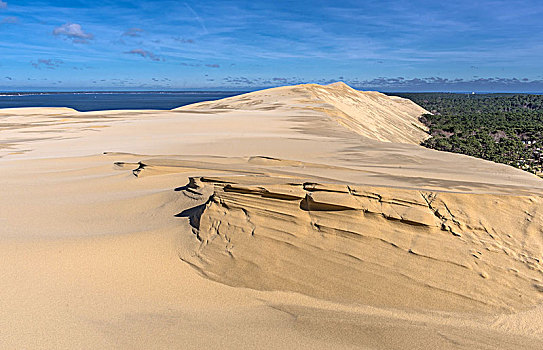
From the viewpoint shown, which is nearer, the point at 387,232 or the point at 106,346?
the point at 106,346

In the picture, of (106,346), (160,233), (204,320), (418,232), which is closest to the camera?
(106,346)

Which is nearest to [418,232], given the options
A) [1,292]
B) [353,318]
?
[353,318]

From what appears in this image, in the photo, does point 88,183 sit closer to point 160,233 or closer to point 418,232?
point 160,233

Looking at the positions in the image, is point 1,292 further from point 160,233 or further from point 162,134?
point 162,134

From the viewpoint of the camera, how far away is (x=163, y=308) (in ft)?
14.0

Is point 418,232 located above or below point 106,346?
above

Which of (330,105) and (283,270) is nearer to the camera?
(283,270)

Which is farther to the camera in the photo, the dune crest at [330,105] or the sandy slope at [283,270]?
the dune crest at [330,105]

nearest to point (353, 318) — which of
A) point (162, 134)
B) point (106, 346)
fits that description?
point (106, 346)

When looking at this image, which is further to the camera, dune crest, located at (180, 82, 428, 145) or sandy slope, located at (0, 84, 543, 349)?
dune crest, located at (180, 82, 428, 145)

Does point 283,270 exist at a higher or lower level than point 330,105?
lower

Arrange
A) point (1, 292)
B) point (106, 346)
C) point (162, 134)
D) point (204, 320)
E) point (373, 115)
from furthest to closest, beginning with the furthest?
point (373, 115) < point (162, 134) < point (1, 292) < point (204, 320) < point (106, 346)

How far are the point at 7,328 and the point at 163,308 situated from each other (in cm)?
149

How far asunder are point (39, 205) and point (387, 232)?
21.8ft
